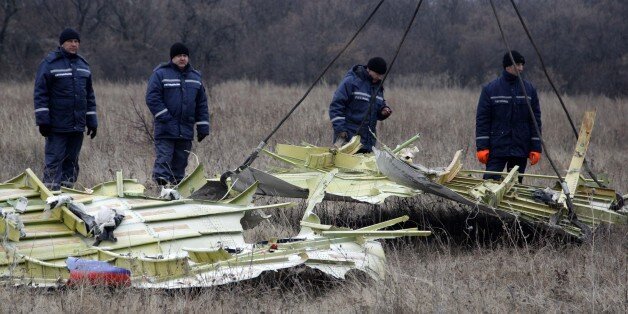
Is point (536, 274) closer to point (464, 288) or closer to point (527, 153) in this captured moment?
point (464, 288)

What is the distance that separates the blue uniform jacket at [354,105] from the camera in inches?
348

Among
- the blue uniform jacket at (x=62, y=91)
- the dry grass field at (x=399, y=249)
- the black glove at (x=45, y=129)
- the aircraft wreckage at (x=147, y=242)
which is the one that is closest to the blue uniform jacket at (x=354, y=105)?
the dry grass field at (x=399, y=249)

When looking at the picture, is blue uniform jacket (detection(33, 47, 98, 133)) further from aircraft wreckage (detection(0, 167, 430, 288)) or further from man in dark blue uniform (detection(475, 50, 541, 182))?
man in dark blue uniform (detection(475, 50, 541, 182))

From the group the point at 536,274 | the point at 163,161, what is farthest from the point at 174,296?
the point at 163,161

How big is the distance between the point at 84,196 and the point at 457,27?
2980cm

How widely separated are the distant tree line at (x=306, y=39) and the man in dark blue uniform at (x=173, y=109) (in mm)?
17156

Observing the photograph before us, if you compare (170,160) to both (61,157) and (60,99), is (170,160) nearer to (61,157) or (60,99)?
(61,157)

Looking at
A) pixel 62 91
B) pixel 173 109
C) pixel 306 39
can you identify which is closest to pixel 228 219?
pixel 173 109

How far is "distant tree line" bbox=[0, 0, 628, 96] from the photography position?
28634 millimetres

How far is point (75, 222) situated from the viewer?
562 centimetres

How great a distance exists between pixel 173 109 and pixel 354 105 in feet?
6.19

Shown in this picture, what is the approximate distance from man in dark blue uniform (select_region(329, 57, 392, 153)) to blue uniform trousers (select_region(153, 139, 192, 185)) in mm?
1602

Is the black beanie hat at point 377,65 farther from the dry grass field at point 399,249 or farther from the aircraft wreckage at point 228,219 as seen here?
the dry grass field at point 399,249

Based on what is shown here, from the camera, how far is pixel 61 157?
898 cm
